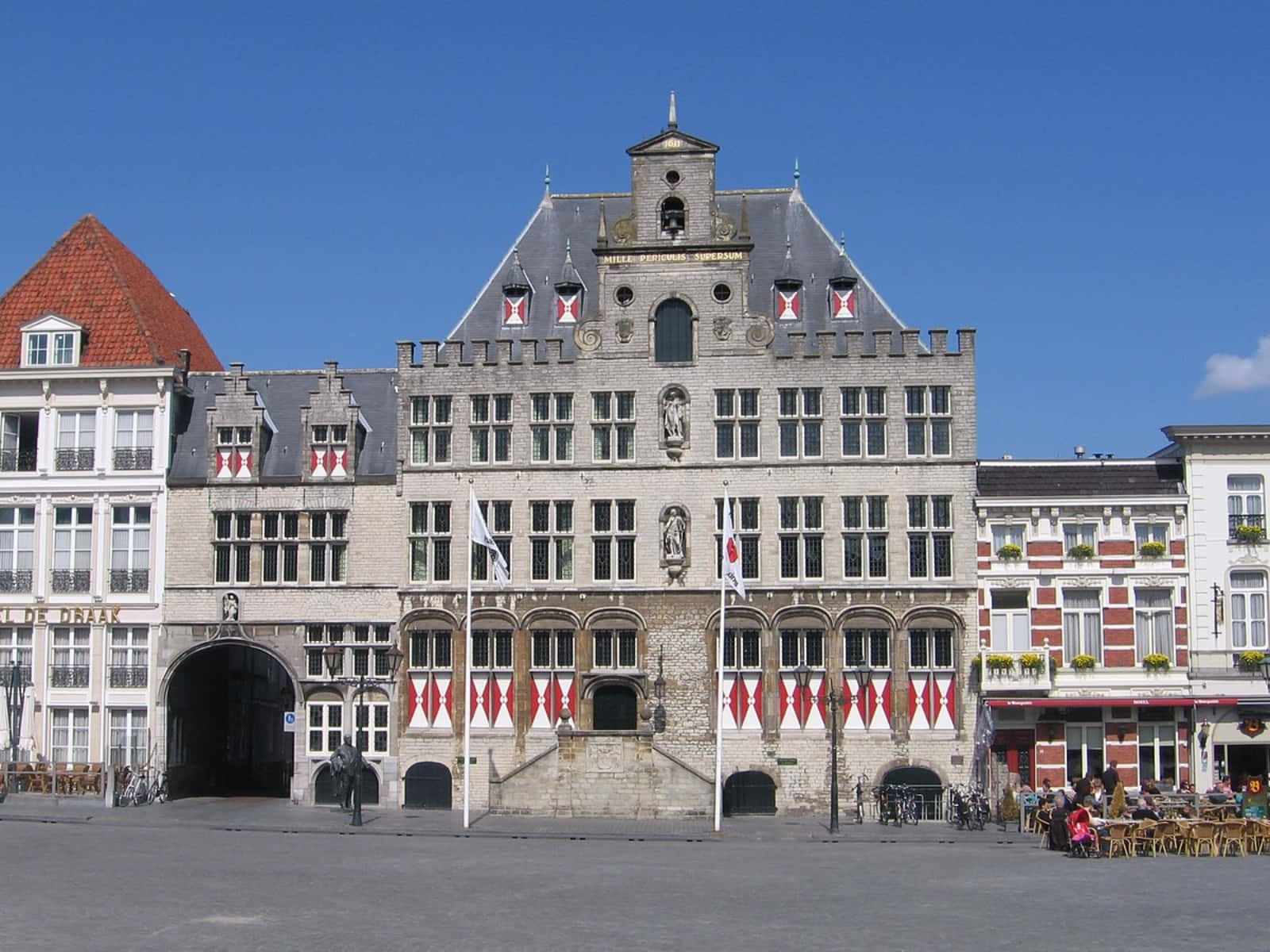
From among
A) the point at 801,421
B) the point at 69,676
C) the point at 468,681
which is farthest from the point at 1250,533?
the point at 69,676

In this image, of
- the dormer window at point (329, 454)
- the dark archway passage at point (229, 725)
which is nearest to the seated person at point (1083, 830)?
the dormer window at point (329, 454)

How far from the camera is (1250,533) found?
47.0 m

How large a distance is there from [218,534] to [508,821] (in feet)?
43.8

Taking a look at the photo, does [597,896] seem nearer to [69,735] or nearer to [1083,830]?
[1083,830]

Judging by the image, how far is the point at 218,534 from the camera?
50531mm

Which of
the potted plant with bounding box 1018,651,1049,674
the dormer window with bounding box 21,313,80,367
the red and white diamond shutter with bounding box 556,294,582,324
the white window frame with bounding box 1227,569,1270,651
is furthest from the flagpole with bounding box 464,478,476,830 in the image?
the white window frame with bounding box 1227,569,1270,651

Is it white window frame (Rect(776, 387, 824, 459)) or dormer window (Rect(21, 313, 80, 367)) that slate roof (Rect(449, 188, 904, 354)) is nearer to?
white window frame (Rect(776, 387, 824, 459))

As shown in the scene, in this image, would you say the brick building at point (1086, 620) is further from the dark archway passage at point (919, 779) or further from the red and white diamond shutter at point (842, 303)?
the red and white diamond shutter at point (842, 303)

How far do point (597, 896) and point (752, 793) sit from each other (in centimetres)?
2129

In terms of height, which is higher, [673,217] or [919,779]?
[673,217]

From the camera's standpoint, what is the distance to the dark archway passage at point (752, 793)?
156 ft

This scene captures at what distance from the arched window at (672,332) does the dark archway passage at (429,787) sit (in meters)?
13.6

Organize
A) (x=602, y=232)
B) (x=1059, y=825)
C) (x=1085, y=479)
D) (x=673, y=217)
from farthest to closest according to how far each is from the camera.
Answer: (x=673, y=217)
(x=602, y=232)
(x=1085, y=479)
(x=1059, y=825)

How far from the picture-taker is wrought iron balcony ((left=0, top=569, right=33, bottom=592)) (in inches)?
1989
